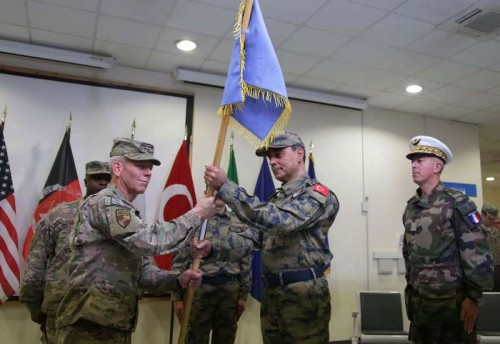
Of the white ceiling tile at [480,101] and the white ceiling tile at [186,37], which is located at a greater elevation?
the white ceiling tile at [480,101]

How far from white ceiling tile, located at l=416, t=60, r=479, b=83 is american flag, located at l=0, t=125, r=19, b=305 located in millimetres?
4078

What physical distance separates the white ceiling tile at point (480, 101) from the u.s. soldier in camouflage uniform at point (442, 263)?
2.90 metres

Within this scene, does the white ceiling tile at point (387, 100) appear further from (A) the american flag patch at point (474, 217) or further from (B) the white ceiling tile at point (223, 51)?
(A) the american flag patch at point (474, 217)

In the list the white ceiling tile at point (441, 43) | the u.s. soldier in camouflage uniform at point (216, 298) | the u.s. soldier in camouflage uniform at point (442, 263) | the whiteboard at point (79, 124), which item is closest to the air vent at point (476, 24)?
the white ceiling tile at point (441, 43)

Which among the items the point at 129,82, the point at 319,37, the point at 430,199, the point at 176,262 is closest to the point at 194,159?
the point at 129,82

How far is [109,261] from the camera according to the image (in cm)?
174

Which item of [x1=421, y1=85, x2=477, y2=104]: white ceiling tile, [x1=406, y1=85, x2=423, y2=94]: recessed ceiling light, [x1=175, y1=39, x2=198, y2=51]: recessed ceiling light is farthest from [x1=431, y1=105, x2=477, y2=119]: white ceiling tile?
[x1=175, y1=39, x2=198, y2=51]: recessed ceiling light

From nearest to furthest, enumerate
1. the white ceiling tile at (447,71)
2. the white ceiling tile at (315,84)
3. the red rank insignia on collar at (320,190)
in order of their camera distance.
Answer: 1. the red rank insignia on collar at (320,190)
2. the white ceiling tile at (447,71)
3. the white ceiling tile at (315,84)

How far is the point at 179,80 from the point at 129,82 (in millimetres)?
510

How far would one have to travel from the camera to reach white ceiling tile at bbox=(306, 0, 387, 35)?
123 inches

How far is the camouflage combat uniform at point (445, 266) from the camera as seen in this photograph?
2328mm

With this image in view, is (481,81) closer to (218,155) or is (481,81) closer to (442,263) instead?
(442,263)

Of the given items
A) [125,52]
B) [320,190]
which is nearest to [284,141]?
[320,190]

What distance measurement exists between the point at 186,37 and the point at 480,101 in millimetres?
3735
